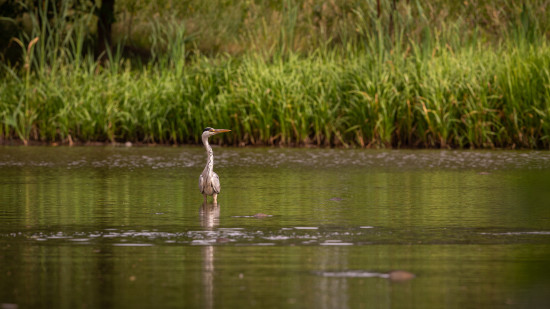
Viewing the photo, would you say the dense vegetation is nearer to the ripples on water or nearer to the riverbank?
the riverbank

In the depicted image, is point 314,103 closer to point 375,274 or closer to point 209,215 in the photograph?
point 209,215

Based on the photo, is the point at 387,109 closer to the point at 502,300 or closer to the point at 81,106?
the point at 81,106

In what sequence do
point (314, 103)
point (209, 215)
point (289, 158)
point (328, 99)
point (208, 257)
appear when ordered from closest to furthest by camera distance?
point (208, 257), point (209, 215), point (289, 158), point (314, 103), point (328, 99)

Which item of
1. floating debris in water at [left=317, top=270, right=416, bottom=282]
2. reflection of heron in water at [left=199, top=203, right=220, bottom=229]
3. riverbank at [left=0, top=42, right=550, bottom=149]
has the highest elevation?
riverbank at [left=0, top=42, right=550, bottom=149]

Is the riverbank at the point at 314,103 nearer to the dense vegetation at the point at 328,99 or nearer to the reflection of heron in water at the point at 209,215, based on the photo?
the dense vegetation at the point at 328,99

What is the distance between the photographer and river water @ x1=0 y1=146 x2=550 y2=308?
20.0 ft

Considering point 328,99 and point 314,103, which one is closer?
point 314,103

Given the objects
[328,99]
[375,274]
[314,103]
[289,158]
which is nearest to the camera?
[375,274]

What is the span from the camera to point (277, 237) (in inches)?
332

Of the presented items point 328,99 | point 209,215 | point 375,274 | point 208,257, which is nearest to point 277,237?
point 208,257

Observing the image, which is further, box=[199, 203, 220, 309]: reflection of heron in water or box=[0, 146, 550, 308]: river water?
box=[0, 146, 550, 308]: river water

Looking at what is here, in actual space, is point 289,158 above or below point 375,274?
above

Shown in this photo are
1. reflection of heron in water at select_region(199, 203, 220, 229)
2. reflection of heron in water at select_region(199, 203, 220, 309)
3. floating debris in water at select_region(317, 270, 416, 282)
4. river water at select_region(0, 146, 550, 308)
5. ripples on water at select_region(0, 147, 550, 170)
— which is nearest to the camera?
reflection of heron in water at select_region(199, 203, 220, 309)

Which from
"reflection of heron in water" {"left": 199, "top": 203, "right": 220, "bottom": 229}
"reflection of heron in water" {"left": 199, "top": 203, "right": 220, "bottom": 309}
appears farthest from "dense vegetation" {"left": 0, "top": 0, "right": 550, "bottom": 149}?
Answer: "reflection of heron in water" {"left": 199, "top": 203, "right": 220, "bottom": 309}
